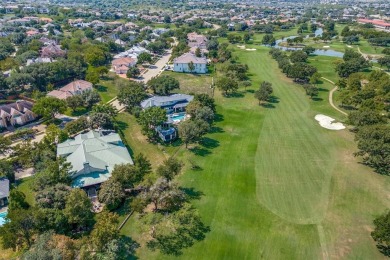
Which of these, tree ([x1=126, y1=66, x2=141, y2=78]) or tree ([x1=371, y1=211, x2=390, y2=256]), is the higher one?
tree ([x1=126, y1=66, x2=141, y2=78])

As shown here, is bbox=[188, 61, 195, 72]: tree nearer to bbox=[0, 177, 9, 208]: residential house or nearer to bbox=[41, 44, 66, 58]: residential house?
bbox=[41, 44, 66, 58]: residential house

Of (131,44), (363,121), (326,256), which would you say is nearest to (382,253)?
(326,256)

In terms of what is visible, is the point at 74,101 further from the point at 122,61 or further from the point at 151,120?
the point at 122,61

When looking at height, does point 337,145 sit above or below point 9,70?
below

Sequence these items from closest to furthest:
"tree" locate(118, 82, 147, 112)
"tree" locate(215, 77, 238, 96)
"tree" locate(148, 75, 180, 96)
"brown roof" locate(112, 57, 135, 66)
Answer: "tree" locate(118, 82, 147, 112) → "tree" locate(148, 75, 180, 96) → "tree" locate(215, 77, 238, 96) → "brown roof" locate(112, 57, 135, 66)

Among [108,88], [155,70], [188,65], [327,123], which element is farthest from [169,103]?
[327,123]

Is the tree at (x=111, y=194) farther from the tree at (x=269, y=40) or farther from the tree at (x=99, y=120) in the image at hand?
the tree at (x=269, y=40)

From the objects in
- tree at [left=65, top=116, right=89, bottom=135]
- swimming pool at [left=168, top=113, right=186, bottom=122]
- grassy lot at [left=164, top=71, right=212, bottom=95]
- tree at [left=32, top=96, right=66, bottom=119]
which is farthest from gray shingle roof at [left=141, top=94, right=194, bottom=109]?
tree at [left=32, top=96, right=66, bottom=119]

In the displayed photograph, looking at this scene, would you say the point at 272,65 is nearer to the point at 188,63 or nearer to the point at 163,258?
the point at 188,63
